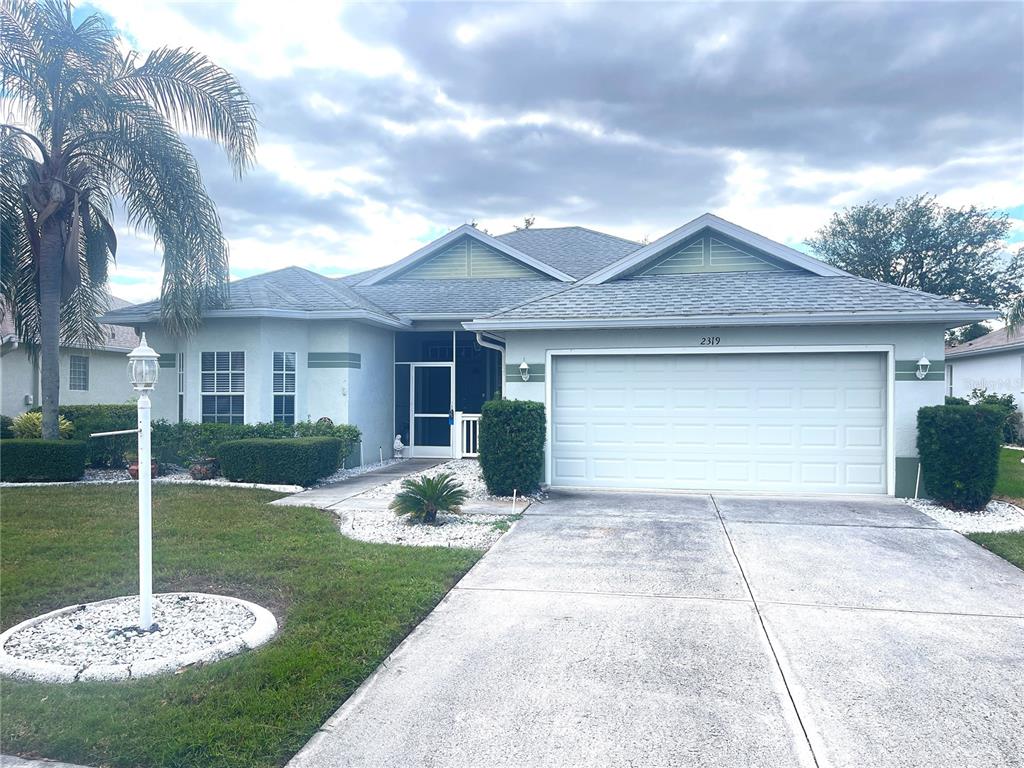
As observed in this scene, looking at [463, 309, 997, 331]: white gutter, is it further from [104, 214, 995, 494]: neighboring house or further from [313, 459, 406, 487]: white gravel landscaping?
[313, 459, 406, 487]: white gravel landscaping

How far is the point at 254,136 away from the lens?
12211 millimetres

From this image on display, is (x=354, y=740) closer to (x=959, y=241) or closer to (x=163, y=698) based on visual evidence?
(x=163, y=698)

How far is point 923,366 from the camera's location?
1025 cm

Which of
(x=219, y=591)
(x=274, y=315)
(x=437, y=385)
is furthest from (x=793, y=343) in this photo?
(x=274, y=315)

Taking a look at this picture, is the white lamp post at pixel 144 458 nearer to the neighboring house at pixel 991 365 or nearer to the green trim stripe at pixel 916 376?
the green trim stripe at pixel 916 376

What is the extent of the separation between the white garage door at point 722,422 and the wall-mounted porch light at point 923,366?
505mm

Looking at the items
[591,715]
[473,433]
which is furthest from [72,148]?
[591,715]

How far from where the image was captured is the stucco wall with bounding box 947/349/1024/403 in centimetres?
2207

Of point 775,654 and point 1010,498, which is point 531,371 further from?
point 1010,498

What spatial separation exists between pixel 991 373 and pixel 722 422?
62.2ft

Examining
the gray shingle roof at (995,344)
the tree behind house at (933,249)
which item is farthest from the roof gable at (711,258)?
the tree behind house at (933,249)

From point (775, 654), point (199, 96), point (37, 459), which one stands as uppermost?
point (199, 96)

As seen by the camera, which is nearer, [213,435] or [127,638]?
[127,638]

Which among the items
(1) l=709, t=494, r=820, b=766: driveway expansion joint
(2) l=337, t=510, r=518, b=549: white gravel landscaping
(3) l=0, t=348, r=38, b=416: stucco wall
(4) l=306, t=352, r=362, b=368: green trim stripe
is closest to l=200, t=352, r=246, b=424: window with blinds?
(4) l=306, t=352, r=362, b=368: green trim stripe
